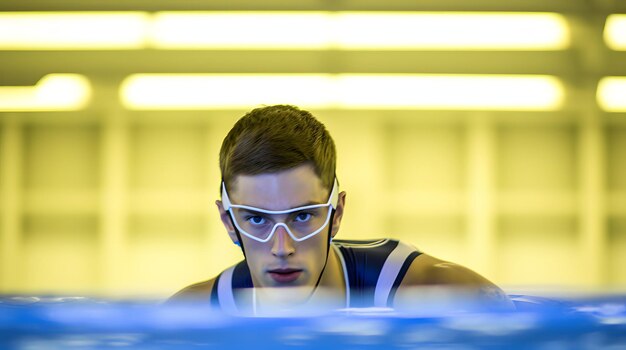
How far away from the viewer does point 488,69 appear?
4.51m

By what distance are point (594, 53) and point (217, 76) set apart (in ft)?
7.62

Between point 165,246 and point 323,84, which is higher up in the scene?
point 323,84

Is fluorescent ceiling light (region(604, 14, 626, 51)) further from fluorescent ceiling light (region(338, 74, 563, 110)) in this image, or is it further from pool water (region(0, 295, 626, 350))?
pool water (region(0, 295, 626, 350))

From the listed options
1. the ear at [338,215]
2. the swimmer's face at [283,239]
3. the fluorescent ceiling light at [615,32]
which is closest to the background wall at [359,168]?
the fluorescent ceiling light at [615,32]

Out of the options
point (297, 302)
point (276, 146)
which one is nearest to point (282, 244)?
point (276, 146)

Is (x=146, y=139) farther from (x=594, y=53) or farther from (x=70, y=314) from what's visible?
(x=70, y=314)

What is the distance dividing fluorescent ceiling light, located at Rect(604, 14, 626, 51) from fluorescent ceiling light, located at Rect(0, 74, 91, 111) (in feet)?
10.5

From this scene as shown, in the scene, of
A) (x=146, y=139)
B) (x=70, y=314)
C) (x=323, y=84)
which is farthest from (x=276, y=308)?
(x=146, y=139)

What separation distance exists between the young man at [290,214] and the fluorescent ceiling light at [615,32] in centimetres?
374

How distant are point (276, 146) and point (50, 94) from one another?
12.7 feet

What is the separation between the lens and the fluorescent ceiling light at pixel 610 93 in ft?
15.1

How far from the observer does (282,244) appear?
43.6 inches

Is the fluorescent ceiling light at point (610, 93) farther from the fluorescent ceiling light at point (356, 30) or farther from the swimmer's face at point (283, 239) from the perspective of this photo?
the swimmer's face at point (283, 239)

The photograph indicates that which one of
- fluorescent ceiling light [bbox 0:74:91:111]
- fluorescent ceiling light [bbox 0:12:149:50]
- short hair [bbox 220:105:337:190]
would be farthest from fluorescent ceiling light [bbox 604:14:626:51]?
short hair [bbox 220:105:337:190]
